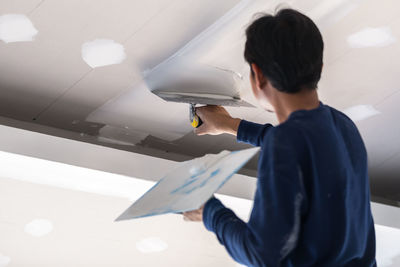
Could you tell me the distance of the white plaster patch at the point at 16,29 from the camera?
6.08 ft

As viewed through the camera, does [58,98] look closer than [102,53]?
No

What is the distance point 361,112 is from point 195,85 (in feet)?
2.99

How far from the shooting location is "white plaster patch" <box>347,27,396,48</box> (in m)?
2.00

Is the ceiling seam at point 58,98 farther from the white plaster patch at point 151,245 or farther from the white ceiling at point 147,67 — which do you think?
the white plaster patch at point 151,245

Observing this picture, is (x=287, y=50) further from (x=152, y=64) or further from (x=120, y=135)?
(x=120, y=135)

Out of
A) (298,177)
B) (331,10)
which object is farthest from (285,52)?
(331,10)

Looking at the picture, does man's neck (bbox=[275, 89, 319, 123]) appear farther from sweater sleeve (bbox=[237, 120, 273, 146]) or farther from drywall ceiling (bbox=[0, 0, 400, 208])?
drywall ceiling (bbox=[0, 0, 400, 208])

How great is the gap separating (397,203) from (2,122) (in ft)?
7.56

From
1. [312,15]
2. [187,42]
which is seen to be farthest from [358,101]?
[187,42]

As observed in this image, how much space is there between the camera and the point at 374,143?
2.75 metres

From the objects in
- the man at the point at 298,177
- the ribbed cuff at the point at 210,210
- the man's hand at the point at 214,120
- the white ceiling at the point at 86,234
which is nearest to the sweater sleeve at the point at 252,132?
the man's hand at the point at 214,120

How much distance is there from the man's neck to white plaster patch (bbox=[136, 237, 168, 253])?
2.12 meters

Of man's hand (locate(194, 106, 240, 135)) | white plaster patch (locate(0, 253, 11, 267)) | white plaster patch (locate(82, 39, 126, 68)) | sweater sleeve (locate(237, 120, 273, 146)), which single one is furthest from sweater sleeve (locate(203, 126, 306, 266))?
white plaster patch (locate(0, 253, 11, 267))

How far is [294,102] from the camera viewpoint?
4.09 ft
